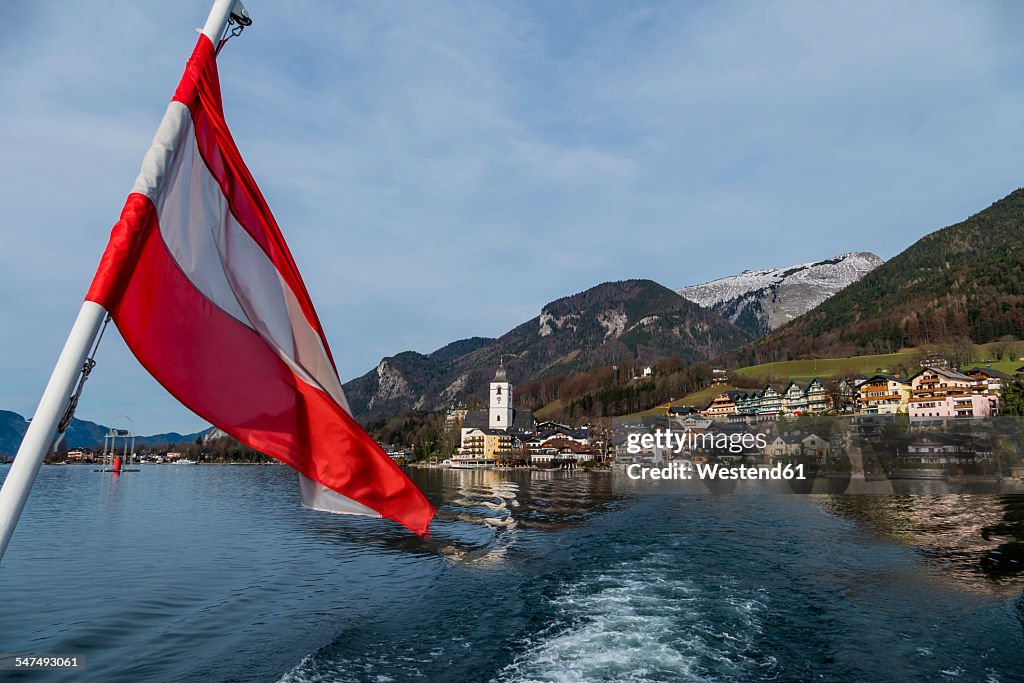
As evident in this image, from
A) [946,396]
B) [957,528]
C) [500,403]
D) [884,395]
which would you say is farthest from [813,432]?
[500,403]

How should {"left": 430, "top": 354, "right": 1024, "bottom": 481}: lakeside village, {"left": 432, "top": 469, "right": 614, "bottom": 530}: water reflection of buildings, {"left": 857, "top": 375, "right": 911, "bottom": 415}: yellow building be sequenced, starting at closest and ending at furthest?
{"left": 432, "top": 469, "right": 614, "bottom": 530}: water reflection of buildings < {"left": 430, "top": 354, "right": 1024, "bottom": 481}: lakeside village < {"left": 857, "top": 375, "right": 911, "bottom": 415}: yellow building

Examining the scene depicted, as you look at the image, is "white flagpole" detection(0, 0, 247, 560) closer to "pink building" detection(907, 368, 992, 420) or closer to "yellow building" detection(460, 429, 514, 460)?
"pink building" detection(907, 368, 992, 420)

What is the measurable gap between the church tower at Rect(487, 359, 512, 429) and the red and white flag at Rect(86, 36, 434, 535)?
16675cm

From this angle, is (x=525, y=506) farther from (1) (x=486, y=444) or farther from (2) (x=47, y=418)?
(1) (x=486, y=444)

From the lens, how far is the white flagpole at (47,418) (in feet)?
9.83

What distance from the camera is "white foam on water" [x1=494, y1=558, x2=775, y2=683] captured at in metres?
12.9

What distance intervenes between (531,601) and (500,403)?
504 feet

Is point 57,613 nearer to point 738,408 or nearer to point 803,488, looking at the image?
point 803,488

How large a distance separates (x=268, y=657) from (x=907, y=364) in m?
158

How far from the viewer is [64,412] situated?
3334 millimetres

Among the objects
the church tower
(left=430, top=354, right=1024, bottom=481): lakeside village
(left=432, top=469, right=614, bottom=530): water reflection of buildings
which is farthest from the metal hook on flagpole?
the church tower

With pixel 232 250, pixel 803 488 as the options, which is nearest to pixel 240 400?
pixel 232 250

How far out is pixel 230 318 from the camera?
15.2 feet

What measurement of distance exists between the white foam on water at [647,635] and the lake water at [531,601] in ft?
0.24
